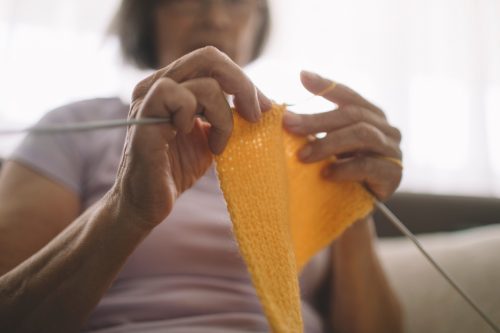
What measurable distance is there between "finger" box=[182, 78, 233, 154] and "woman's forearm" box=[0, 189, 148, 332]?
12 centimetres

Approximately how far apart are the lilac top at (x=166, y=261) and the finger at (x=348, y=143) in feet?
0.68

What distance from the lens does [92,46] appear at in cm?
146

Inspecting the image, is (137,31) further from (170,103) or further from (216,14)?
(170,103)

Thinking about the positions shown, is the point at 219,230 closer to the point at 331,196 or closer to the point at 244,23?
the point at 331,196

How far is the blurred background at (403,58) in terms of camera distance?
143 centimetres

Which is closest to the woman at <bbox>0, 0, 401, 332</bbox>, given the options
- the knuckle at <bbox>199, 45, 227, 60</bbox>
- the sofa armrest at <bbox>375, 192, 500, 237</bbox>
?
the knuckle at <bbox>199, 45, 227, 60</bbox>

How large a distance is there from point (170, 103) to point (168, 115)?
1 centimetres

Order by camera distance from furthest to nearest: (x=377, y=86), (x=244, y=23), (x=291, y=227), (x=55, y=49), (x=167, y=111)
A: (x=377, y=86), (x=55, y=49), (x=244, y=23), (x=291, y=227), (x=167, y=111)

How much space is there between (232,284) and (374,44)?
56.5 inches

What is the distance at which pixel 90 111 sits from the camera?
72 centimetres

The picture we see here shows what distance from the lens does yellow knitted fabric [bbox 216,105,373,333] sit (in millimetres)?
Result: 411

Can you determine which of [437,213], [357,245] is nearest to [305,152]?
[357,245]

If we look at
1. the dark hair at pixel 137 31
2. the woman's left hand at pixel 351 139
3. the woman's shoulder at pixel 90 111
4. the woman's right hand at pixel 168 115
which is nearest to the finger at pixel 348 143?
the woman's left hand at pixel 351 139

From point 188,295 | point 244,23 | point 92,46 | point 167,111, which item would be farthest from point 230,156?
point 92,46
